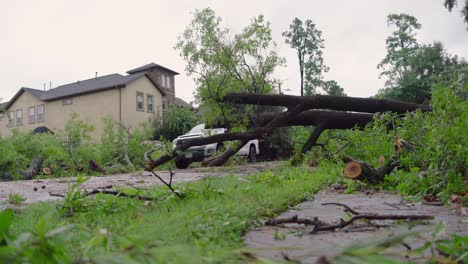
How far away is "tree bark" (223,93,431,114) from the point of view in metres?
10.1

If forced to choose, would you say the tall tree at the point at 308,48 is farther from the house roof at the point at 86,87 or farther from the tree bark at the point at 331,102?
the tree bark at the point at 331,102

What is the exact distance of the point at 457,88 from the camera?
4129mm

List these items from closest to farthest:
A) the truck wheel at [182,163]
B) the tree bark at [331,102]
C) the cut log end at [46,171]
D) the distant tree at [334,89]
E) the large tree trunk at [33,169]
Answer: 1. the tree bark at [331,102]
2. the large tree trunk at [33,169]
3. the cut log end at [46,171]
4. the truck wheel at [182,163]
5. the distant tree at [334,89]

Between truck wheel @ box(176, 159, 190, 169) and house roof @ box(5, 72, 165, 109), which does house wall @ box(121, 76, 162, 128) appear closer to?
house roof @ box(5, 72, 165, 109)

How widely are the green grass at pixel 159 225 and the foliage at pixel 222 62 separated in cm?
682

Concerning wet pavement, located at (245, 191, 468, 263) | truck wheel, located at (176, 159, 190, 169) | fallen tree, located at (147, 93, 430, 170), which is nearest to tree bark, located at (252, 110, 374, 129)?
fallen tree, located at (147, 93, 430, 170)

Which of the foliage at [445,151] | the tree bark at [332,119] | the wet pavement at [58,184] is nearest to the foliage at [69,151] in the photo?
the wet pavement at [58,184]

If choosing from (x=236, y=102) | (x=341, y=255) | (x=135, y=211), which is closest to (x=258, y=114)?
(x=236, y=102)

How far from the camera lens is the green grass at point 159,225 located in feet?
3.33

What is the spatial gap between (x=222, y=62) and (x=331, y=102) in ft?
10.4

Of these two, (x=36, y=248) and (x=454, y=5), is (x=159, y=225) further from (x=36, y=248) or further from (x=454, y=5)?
(x=454, y=5)

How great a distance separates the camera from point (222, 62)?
11039 mm

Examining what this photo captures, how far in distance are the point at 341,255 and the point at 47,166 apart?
40.4ft

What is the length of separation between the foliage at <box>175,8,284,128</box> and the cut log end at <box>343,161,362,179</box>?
6669 millimetres
